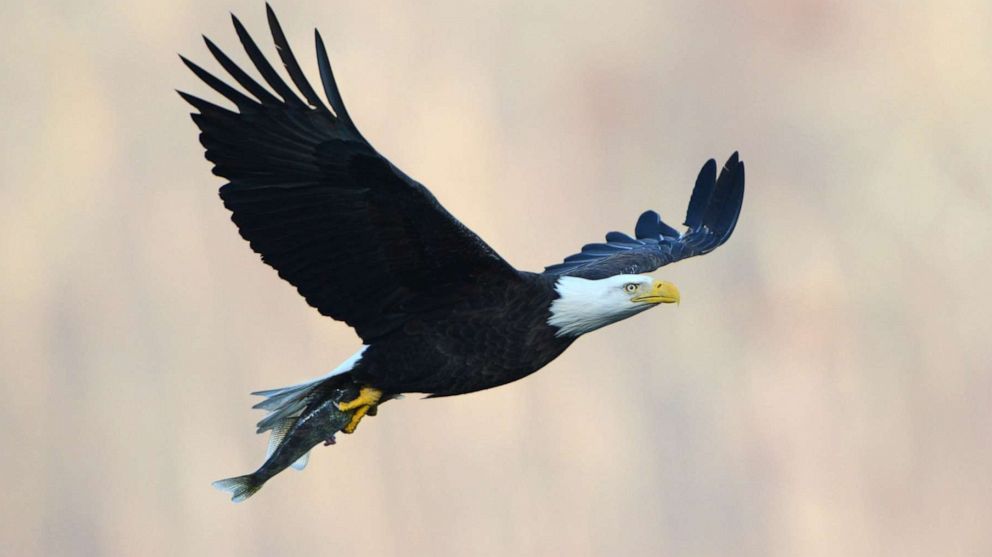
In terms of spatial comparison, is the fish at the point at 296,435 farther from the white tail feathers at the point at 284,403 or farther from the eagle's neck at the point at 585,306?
the eagle's neck at the point at 585,306

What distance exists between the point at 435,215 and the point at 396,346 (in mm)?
476

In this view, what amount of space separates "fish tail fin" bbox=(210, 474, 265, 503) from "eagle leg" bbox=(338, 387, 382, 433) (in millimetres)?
342

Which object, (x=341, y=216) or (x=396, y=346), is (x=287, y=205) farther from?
(x=396, y=346)

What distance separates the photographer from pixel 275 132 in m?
4.84

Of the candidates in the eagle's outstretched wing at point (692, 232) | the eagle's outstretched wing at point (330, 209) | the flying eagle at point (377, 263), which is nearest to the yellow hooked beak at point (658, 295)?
the flying eagle at point (377, 263)

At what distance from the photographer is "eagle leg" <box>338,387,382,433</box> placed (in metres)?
5.17

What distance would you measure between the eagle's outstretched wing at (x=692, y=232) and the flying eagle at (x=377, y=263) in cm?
88

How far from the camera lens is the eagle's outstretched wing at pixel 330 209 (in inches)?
188

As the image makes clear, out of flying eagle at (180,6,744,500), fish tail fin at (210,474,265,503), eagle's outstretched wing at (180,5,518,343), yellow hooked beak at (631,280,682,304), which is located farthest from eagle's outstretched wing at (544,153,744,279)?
fish tail fin at (210,474,265,503)

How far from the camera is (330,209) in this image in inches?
193

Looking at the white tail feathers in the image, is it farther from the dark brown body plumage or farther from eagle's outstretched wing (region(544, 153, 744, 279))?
eagle's outstretched wing (region(544, 153, 744, 279))

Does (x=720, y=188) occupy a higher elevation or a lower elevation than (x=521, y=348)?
higher

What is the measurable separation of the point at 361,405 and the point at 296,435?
0.86 feet

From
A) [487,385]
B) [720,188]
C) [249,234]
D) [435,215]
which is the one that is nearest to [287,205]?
[249,234]
